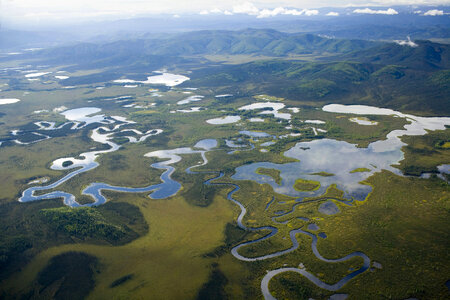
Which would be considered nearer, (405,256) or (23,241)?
(405,256)

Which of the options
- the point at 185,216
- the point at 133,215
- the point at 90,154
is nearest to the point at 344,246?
the point at 185,216

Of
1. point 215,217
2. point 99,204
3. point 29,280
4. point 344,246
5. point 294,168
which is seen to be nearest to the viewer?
point 29,280

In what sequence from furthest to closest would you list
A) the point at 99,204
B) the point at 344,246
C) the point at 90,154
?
1. the point at 90,154
2. the point at 99,204
3. the point at 344,246

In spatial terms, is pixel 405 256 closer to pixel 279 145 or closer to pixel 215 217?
pixel 215 217

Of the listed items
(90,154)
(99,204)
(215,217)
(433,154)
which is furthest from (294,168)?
(90,154)

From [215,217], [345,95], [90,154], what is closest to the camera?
[215,217]

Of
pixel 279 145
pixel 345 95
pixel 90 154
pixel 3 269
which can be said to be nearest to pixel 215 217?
pixel 3 269

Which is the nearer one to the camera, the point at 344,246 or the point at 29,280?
the point at 29,280

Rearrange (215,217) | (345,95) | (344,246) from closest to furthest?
(344,246) < (215,217) < (345,95)

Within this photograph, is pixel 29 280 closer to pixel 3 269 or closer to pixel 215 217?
pixel 3 269
